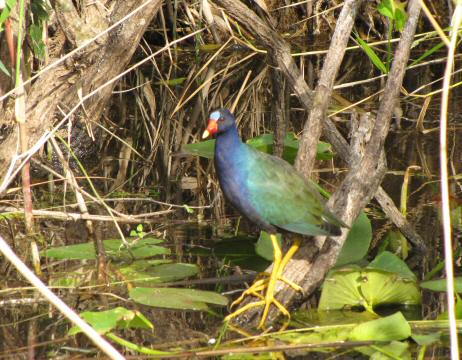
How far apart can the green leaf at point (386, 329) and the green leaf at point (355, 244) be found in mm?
667

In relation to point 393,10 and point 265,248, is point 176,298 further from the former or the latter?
point 393,10

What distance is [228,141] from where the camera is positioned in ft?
9.96

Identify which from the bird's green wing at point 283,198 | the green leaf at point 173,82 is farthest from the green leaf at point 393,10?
the green leaf at point 173,82

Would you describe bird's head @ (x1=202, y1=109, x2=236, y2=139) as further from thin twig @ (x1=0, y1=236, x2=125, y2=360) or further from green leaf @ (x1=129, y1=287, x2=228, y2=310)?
thin twig @ (x1=0, y1=236, x2=125, y2=360)

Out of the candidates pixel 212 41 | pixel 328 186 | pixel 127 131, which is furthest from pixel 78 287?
pixel 212 41

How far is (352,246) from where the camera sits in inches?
131

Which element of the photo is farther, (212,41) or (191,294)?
(212,41)

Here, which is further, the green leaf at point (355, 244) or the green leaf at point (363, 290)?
the green leaf at point (355, 244)

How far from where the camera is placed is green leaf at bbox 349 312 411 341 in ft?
8.61

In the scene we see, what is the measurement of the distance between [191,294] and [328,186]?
4.72 ft

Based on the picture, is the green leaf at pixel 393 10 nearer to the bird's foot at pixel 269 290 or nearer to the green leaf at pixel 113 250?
the bird's foot at pixel 269 290

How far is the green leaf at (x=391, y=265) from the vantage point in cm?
322

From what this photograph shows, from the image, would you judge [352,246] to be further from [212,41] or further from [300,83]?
[212,41]

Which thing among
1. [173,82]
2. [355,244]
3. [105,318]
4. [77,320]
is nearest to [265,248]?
[355,244]
